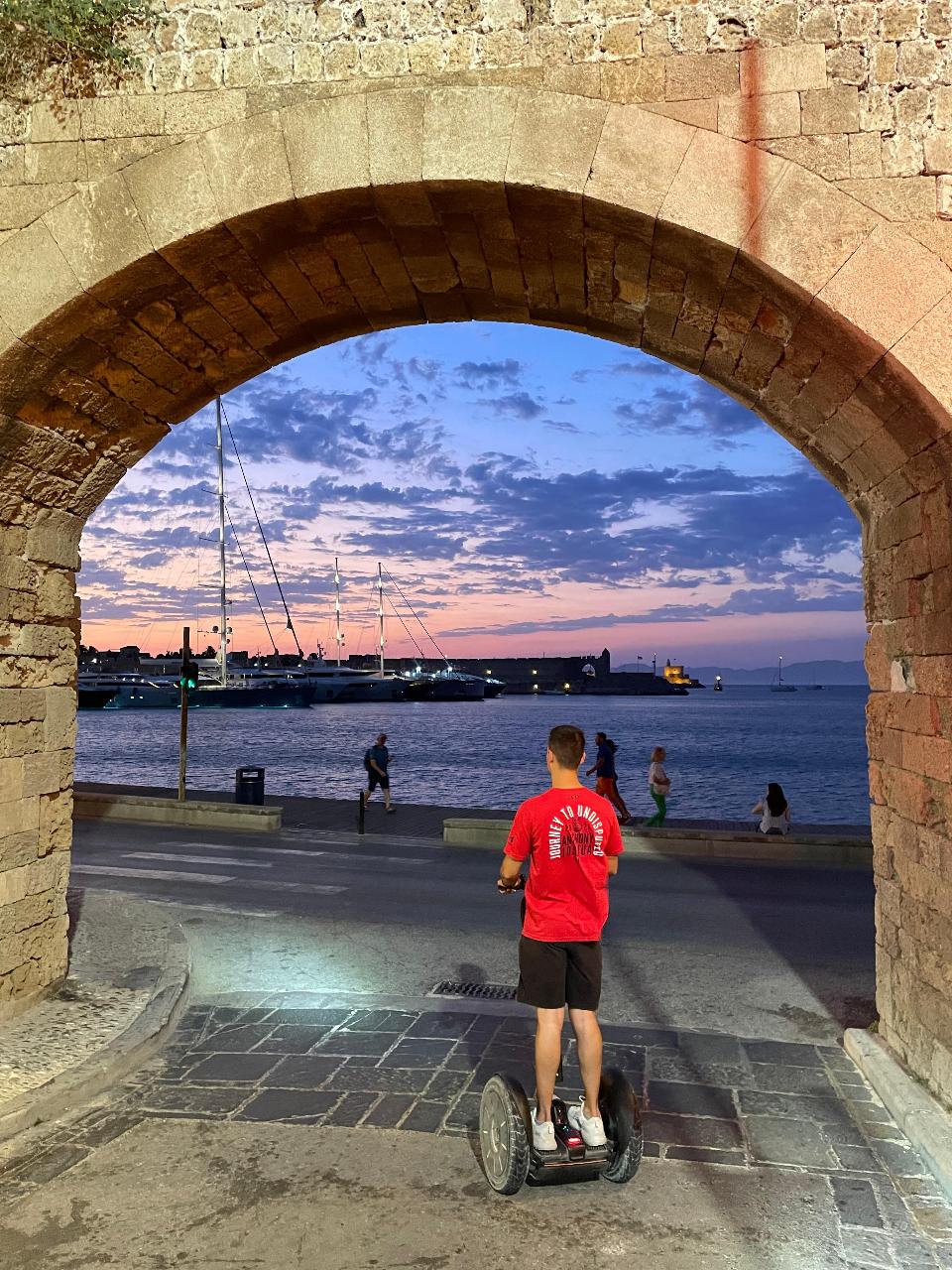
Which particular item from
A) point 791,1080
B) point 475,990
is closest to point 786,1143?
point 791,1080

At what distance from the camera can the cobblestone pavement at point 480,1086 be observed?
4270mm

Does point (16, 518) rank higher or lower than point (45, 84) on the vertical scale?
lower

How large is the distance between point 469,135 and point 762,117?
152cm

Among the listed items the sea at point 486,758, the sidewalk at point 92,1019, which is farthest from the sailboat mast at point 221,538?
the sidewalk at point 92,1019

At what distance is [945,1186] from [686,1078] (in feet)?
4.96

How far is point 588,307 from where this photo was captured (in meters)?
6.30

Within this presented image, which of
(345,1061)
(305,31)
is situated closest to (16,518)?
(305,31)

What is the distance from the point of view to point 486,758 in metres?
63.2

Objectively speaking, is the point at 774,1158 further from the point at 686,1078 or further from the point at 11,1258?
the point at 11,1258

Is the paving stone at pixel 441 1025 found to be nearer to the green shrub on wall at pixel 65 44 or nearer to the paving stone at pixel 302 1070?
the paving stone at pixel 302 1070

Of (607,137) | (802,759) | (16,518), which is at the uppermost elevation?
(607,137)

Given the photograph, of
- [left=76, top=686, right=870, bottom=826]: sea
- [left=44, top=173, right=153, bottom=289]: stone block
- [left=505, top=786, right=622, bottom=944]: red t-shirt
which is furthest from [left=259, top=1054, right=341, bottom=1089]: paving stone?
[left=76, top=686, right=870, bottom=826]: sea

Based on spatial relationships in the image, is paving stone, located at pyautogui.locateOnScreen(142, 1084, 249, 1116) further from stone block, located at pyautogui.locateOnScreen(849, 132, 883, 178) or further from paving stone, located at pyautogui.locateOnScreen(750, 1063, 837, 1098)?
stone block, located at pyautogui.locateOnScreen(849, 132, 883, 178)

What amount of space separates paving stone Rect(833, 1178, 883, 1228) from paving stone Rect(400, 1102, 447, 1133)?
74.5 inches
